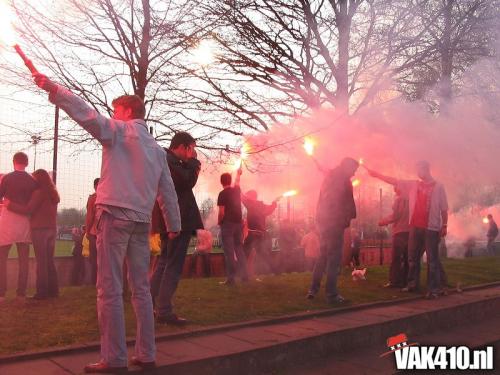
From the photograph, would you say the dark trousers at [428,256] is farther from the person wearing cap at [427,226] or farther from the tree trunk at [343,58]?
the tree trunk at [343,58]

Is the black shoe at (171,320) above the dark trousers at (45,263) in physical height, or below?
below

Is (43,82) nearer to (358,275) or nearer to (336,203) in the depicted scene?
(336,203)

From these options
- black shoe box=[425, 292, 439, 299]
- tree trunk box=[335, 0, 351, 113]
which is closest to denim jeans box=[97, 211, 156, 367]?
black shoe box=[425, 292, 439, 299]

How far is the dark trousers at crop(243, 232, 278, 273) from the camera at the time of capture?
8.76 meters

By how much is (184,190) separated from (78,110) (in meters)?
1.84

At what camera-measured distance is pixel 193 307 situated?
18.0 ft

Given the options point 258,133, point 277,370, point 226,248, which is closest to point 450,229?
point 258,133

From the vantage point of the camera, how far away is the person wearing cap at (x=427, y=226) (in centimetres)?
713

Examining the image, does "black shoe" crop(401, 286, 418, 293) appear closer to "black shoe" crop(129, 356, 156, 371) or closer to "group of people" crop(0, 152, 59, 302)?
"group of people" crop(0, 152, 59, 302)

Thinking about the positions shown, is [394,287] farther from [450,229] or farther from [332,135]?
[450,229]

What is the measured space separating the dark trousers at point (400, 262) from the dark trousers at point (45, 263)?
4693 mm

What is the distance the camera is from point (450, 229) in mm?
31281

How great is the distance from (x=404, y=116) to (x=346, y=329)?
267 inches

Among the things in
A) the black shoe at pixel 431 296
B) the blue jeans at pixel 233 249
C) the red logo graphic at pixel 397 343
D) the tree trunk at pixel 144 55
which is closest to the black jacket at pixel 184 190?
the red logo graphic at pixel 397 343
